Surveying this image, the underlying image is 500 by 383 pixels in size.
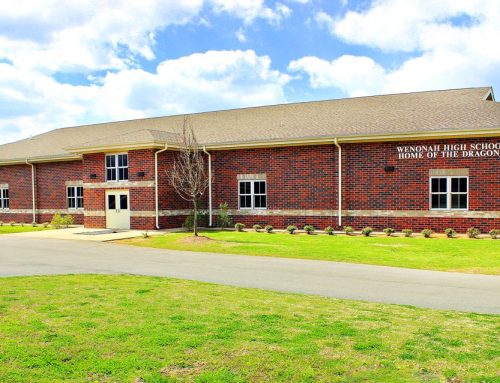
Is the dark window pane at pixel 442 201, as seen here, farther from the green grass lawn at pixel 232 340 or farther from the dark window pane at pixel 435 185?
the green grass lawn at pixel 232 340

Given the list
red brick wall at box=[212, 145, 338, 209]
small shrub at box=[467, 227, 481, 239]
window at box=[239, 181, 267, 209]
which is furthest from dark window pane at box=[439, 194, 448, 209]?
window at box=[239, 181, 267, 209]

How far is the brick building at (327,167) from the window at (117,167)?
5 centimetres

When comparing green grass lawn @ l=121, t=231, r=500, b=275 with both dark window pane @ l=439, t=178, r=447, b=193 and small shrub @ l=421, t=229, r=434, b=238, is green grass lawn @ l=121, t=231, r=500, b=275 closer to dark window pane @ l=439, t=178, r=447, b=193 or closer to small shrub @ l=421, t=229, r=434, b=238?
small shrub @ l=421, t=229, r=434, b=238

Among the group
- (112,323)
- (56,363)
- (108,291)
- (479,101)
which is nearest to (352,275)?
(108,291)

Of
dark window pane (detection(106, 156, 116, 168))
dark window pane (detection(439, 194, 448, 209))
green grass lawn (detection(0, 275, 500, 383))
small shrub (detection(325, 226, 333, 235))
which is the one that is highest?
dark window pane (detection(106, 156, 116, 168))

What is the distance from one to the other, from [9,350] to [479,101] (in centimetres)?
2217

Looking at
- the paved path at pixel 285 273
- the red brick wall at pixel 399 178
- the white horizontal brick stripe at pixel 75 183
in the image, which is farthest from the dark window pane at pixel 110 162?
the red brick wall at pixel 399 178

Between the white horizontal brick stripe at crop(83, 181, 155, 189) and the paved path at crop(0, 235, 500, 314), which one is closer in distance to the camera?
the paved path at crop(0, 235, 500, 314)

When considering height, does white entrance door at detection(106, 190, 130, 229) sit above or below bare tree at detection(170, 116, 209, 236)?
below

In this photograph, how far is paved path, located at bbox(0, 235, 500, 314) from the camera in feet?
29.0

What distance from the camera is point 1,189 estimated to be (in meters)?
31.6

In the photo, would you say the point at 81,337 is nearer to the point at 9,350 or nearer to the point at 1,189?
the point at 9,350

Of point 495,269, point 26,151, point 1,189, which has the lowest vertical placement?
point 495,269

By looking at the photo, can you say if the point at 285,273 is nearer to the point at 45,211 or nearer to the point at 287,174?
the point at 287,174
